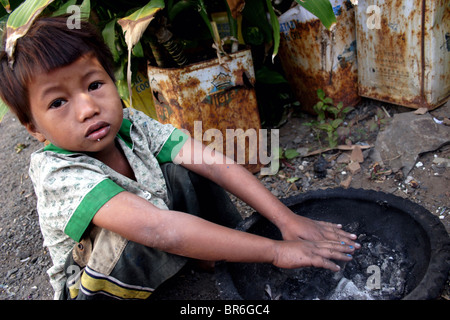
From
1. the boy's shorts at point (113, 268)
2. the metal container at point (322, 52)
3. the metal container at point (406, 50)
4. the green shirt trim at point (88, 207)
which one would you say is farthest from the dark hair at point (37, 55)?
the metal container at point (406, 50)

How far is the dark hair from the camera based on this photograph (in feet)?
3.52

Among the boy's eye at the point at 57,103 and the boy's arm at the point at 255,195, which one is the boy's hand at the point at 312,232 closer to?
the boy's arm at the point at 255,195

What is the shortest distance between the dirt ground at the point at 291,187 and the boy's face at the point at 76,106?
2.53 feet

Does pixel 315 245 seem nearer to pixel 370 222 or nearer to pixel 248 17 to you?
pixel 370 222

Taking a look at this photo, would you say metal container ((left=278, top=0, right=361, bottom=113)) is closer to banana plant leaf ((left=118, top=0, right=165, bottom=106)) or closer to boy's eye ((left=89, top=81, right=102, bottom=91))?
banana plant leaf ((left=118, top=0, right=165, bottom=106))

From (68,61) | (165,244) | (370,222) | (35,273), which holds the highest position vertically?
(68,61)

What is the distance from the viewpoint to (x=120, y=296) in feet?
4.06

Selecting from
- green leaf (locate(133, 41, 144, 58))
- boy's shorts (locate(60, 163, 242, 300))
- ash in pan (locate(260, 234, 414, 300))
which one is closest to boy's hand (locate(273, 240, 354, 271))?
ash in pan (locate(260, 234, 414, 300))

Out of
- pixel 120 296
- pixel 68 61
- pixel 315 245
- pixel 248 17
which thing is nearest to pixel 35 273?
pixel 120 296

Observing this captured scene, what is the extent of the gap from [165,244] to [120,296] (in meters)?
0.30

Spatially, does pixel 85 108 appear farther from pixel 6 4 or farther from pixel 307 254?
pixel 6 4

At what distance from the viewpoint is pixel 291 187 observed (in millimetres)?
2004

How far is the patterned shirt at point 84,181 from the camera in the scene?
109cm

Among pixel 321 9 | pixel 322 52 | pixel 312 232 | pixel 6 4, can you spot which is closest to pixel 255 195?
pixel 312 232
